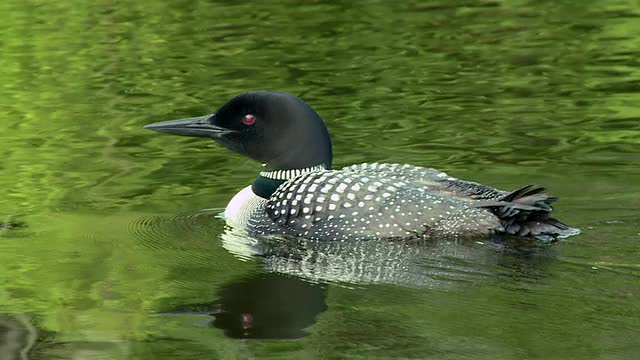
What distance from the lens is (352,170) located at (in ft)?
25.6

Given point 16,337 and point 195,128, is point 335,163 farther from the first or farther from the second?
point 16,337

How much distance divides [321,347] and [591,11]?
386 inches

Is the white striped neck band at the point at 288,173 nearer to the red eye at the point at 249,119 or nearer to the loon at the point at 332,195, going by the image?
the loon at the point at 332,195

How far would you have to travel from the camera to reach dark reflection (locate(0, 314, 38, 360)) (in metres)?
5.91

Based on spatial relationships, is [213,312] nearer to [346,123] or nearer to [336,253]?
[336,253]

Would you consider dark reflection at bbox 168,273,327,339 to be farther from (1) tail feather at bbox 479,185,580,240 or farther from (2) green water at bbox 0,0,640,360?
(1) tail feather at bbox 479,185,580,240

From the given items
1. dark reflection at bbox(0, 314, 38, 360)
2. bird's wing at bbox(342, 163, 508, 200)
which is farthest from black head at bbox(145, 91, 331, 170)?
dark reflection at bbox(0, 314, 38, 360)

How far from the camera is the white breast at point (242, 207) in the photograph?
26.1 feet

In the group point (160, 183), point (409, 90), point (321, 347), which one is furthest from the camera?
point (409, 90)

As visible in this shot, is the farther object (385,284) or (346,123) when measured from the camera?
(346,123)

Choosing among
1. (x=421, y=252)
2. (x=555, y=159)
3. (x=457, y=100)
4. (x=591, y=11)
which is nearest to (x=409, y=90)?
(x=457, y=100)

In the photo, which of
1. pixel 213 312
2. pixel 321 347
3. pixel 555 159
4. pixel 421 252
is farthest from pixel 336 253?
pixel 555 159

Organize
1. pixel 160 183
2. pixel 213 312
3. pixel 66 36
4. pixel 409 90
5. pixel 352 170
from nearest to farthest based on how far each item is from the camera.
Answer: pixel 213 312, pixel 352 170, pixel 160 183, pixel 409 90, pixel 66 36

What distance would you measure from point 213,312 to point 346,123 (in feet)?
14.4
